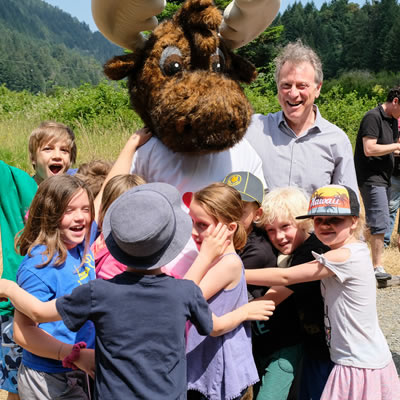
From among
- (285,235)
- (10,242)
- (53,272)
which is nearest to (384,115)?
(285,235)

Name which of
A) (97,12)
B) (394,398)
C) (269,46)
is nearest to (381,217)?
(394,398)

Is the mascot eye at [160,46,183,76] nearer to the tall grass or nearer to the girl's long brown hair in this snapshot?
the girl's long brown hair

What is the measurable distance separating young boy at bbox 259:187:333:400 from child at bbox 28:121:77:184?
4.50 ft

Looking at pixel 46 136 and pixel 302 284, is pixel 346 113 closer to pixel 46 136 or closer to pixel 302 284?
pixel 46 136

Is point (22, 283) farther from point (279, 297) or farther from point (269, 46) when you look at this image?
point (269, 46)

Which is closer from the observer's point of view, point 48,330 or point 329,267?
point 48,330

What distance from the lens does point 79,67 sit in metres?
141

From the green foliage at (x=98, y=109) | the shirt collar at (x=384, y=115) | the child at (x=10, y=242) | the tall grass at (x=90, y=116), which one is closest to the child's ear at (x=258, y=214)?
the child at (x=10, y=242)

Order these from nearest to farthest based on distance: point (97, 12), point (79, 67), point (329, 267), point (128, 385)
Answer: point (128, 385)
point (329, 267)
point (97, 12)
point (79, 67)

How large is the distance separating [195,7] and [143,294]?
5.30ft

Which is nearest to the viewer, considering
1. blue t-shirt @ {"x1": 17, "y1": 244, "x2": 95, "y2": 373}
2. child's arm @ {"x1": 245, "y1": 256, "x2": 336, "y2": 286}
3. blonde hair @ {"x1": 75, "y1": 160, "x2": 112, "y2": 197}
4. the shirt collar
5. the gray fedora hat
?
the gray fedora hat

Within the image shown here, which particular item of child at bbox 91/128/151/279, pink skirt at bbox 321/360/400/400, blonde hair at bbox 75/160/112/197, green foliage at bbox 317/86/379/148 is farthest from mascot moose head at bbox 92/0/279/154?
green foliage at bbox 317/86/379/148

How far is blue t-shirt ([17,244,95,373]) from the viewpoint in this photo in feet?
6.93

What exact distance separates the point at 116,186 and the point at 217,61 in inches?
34.6
